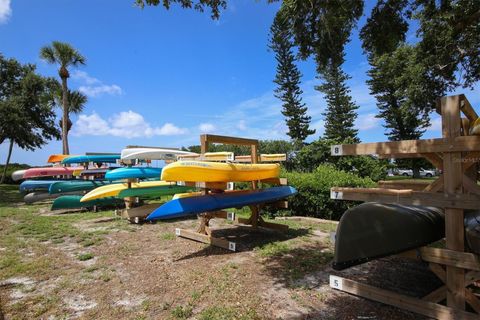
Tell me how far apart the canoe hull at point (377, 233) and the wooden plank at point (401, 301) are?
517 mm

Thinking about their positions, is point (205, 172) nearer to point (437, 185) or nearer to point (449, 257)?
point (437, 185)

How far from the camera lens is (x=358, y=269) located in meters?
4.53

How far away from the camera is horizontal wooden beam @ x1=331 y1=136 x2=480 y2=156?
2.86m

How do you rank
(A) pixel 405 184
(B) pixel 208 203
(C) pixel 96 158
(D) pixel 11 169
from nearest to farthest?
(A) pixel 405 184
(B) pixel 208 203
(C) pixel 96 158
(D) pixel 11 169

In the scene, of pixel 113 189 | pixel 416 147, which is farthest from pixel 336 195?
pixel 113 189

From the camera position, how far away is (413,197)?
321cm

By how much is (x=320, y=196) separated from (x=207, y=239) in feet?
12.4

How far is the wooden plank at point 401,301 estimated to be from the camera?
9.61ft

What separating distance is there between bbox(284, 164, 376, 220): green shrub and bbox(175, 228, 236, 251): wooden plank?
3.55 meters

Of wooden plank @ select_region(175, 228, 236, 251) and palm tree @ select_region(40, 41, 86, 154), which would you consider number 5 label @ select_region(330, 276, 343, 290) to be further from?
palm tree @ select_region(40, 41, 86, 154)

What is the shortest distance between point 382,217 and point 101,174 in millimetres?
13451

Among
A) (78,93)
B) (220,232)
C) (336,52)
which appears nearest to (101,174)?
(220,232)

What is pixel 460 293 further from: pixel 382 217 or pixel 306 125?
pixel 306 125

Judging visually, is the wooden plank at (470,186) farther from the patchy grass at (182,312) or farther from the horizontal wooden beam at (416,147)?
the patchy grass at (182,312)
